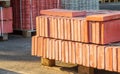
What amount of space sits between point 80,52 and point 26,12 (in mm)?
4617

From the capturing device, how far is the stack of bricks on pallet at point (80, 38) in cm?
540

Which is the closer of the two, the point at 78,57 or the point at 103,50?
the point at 103,50

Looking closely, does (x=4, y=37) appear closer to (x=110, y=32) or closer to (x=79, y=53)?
(x=79, y=53)

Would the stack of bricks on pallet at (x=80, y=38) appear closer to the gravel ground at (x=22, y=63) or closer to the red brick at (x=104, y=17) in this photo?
the red brick at (x=104, y=17)

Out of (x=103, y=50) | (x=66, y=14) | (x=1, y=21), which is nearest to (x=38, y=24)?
(x=66, y=14)

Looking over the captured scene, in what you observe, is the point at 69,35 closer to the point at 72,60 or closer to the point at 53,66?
the point at 72,60

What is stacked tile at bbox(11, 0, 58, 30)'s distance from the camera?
1008cm

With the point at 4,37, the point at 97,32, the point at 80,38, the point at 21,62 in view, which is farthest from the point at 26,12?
the point at 97,32

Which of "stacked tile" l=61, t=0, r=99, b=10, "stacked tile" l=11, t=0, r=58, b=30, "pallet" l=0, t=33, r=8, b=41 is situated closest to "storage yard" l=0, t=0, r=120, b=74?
"pallet" l=0, t=33, r=8, b=41

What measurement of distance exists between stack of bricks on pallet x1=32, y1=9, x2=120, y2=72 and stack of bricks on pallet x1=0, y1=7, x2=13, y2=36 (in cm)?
317

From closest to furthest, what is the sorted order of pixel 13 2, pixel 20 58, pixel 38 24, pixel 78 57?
pixel 78 57 < pixel 38 24 < pixel 20 58 < pixel 13 2

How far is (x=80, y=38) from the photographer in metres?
5.74

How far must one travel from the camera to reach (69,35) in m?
5.91

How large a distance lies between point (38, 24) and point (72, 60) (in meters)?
1.00
